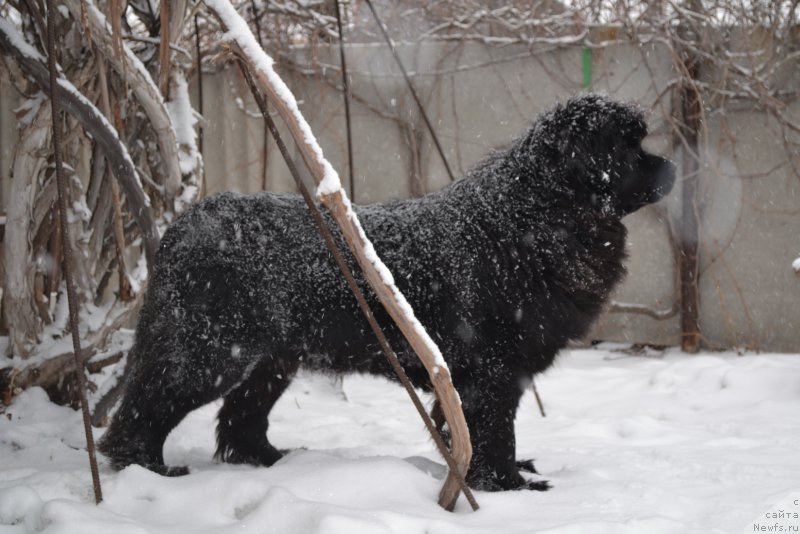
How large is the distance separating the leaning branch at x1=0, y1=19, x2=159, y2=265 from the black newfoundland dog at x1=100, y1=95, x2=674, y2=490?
1.83 feet

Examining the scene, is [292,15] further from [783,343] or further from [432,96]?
[783,343]

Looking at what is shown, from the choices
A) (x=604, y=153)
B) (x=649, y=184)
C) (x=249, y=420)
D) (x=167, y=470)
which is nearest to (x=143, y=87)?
(x=249, y=420)

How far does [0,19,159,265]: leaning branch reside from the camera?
3092mm

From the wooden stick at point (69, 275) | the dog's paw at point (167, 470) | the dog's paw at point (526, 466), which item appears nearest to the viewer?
the wooden stick at point (69, 275)

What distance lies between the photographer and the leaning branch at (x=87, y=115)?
309 centimetres

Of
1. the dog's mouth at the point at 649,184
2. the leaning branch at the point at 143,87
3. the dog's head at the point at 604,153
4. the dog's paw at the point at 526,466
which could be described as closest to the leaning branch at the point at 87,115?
the leaning branch at the point at 143,87

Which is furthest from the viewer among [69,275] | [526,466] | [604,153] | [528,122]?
[528,122]

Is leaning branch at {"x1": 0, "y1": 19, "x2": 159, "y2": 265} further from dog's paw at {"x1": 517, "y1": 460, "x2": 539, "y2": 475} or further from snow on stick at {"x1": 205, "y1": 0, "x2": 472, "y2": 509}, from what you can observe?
dog's paw at {"x1": 517, "y1": 460, "x2": 539, "y2": 475}

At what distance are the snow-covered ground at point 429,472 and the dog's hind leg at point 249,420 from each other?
136 millimetres

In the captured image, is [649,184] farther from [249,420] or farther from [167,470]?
[167,470]

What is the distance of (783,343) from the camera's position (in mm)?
5363

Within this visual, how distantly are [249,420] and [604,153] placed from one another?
1.80m

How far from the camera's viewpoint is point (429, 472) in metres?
2.81

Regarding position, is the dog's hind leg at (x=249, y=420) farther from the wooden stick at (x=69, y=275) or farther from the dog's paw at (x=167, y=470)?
the wooden stick at (x=69, y=275)
